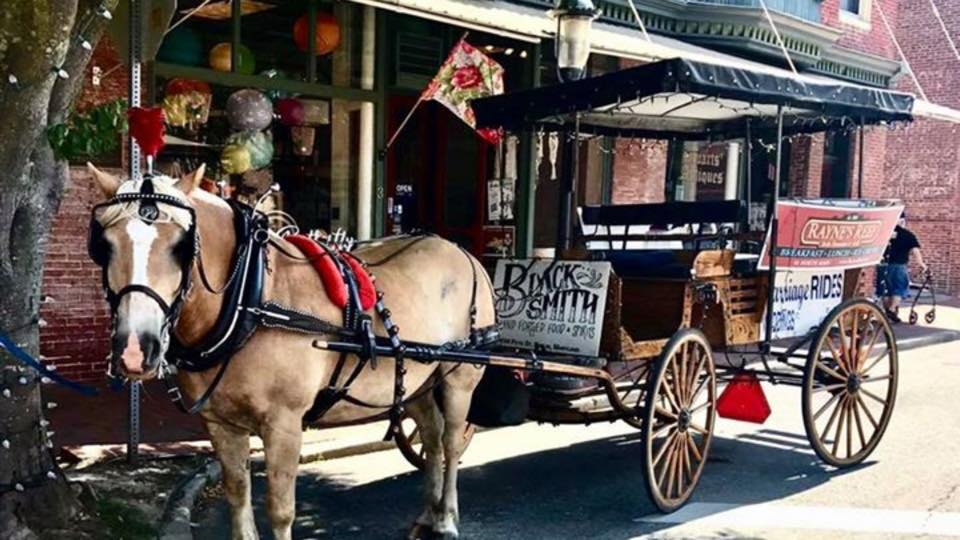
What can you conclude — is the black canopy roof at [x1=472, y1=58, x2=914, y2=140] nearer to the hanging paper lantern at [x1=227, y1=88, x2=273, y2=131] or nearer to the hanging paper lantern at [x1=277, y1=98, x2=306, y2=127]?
the hanging paper lantern at [x1=227, y1=88, x2=273, y2=131]

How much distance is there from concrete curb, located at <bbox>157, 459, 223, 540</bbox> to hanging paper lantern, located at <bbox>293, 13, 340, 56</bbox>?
216 inches

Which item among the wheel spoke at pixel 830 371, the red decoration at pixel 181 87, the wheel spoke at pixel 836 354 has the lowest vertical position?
the wheel spoke at pixel 830 371

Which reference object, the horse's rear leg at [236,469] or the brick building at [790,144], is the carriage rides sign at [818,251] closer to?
the brick building at [790,144]

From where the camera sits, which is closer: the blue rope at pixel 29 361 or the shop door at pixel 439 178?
the blue rope at pixel 29 361

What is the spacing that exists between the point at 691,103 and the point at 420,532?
4057mm

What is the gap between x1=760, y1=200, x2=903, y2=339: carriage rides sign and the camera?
654 cm

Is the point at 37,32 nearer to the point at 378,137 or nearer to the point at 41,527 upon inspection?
the point at 41,527

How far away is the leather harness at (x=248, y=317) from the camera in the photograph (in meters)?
3.38

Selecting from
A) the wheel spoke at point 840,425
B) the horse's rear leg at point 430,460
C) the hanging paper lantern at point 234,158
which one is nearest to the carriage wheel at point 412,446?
the horse's rear leg at point 430,460

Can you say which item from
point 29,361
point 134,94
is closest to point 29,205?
point 29,361

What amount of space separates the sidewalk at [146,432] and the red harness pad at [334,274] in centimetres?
277

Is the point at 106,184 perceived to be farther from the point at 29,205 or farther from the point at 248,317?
the point at 29,205

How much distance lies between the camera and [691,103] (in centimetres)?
720

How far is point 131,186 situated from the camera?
3.33 metres
